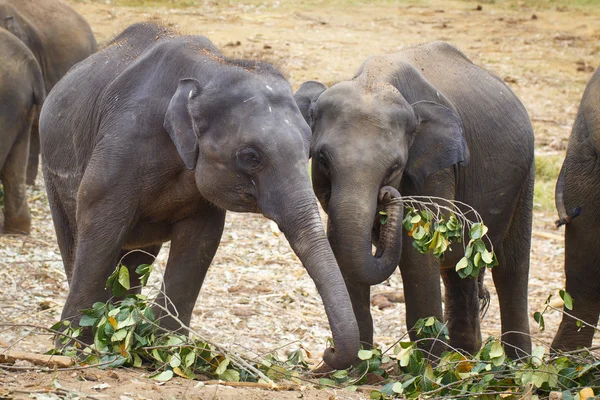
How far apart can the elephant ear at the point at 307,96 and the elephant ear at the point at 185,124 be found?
794 millimetres

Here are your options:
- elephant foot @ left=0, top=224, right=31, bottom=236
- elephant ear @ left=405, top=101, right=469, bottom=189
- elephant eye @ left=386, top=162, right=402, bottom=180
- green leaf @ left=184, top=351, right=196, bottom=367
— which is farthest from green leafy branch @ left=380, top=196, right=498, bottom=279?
elephant foot @ left=0, top=224, right=31, bottom=236

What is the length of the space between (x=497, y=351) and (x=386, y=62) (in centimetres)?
157

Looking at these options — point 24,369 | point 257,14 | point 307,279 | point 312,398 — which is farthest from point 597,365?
point 257,14

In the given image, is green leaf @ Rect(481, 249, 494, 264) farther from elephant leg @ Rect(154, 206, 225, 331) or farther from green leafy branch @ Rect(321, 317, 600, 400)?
elephant leg @ Rect(154, 206, 225, 331)

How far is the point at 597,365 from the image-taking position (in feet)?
14.4

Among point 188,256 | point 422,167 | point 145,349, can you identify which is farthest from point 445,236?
point 145,349

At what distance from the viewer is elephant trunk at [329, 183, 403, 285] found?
14.6ft

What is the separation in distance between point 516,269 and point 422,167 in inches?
59.0

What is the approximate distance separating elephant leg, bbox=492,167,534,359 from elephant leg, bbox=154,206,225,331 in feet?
6.34

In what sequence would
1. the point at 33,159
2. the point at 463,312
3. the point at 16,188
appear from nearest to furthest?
the point at 463,312, the point at 16,188, the point at 33,159

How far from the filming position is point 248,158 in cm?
425

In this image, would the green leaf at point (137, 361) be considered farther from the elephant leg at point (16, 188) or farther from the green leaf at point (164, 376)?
the elephant leg at point (16, 188)

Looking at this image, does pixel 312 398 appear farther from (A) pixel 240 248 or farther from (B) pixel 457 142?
(A) pixel 240 248

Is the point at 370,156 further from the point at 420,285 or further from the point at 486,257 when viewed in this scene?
the point at 420,285
